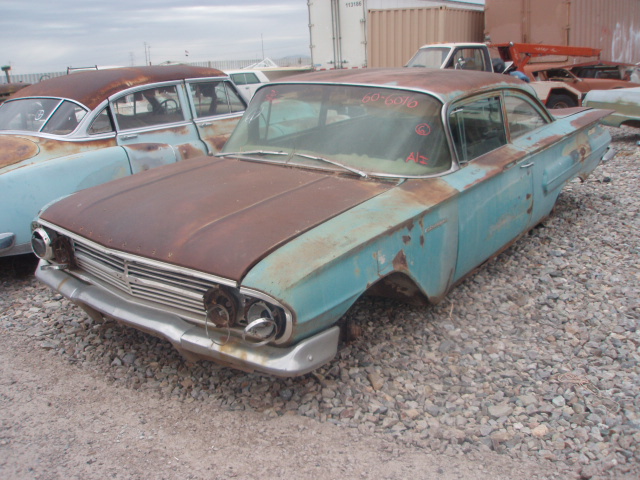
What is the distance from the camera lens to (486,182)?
3.62 meters

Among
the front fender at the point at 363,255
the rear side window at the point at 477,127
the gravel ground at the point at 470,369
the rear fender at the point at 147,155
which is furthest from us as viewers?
the rear fender at the point at 147,155

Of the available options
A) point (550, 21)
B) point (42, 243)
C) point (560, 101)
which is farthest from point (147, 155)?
point (550, 21)

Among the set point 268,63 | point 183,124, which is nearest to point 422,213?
point 183,124

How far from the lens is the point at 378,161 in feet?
11.4

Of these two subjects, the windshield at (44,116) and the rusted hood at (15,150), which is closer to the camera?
the rusted hood at (15,150)

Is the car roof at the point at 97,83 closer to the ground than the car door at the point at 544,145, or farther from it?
farther from it

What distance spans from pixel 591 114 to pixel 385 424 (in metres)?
3.96

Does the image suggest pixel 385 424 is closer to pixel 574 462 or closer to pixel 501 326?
pixel 574 462

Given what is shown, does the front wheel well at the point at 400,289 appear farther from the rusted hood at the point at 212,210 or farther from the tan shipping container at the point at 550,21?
the tan shipping container at the point at 550,21

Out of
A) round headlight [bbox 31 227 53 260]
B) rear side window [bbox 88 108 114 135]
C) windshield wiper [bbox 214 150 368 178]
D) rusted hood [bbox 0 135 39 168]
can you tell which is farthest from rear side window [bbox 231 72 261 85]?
round headlight [bbox 31 227 53 260]

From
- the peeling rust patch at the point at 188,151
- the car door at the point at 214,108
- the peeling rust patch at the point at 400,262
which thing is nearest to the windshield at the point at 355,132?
the peeling rust patch at the point at 400,262

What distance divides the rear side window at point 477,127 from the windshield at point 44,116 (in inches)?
136

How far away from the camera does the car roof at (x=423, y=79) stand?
3723mm

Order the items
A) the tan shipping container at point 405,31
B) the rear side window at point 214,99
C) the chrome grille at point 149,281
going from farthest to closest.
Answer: the tan shipping container at point 405,31, the rear side window at point 214,99, the chrome grille at point 149,281
